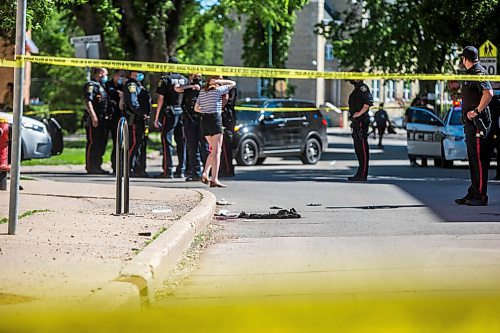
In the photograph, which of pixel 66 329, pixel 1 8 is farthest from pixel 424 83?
pixel 66 329

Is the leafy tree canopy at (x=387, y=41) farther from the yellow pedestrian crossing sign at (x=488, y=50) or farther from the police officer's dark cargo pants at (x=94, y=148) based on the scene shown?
the police officer's dark cargo pants at (x=94, y=148)

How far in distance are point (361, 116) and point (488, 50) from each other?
7.37 metres

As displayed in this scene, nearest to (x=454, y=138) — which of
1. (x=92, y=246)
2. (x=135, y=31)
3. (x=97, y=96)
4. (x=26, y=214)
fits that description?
(x=97, y=96)

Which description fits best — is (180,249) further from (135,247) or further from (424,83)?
(424,83)

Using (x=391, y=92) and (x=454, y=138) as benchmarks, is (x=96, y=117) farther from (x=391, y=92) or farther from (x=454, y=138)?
(x=391, y=92)

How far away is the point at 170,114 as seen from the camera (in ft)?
61.9

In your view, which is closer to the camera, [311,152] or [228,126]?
[228,126]

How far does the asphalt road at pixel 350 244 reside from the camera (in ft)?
26.4

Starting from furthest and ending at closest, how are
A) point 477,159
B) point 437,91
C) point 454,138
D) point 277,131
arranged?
point 437,91, point 277,131, point 454,138, point 477,159

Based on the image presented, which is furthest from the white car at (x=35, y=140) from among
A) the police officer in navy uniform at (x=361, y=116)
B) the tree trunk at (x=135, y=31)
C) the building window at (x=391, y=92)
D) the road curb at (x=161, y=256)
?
the building window at (x=391, y=92)

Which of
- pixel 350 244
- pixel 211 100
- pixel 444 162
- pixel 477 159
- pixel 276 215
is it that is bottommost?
pixel 350 244

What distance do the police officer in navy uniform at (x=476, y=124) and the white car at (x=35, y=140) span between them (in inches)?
311

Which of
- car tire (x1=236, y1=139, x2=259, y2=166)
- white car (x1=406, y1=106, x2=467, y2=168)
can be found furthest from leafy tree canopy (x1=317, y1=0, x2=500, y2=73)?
car tire (x1=236, y1=139, x2=259, y2=166)

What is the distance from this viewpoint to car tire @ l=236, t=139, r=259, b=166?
25.2m
